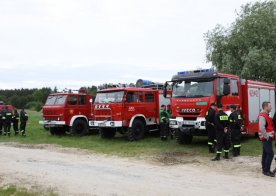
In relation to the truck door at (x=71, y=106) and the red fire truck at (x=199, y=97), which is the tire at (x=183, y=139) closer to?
the red fire truck at (x=199, y=97)

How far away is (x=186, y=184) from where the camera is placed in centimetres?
793

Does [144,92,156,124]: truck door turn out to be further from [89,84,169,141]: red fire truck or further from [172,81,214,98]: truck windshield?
[172,81,214,98]: truck windshield

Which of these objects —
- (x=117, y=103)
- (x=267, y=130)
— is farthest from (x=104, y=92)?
(x=267, y=130)

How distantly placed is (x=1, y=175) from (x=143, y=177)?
11.5ft

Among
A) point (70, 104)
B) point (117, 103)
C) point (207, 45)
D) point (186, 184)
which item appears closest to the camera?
point (186, 184)

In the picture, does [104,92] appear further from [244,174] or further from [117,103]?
[244,174]

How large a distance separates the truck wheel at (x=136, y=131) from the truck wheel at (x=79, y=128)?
13.4 ft

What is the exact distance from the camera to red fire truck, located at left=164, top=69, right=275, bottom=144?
1336 centimetres

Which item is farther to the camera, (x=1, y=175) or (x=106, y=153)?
(x=106, y=153)

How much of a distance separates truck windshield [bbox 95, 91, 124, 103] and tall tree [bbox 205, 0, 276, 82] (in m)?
10.1

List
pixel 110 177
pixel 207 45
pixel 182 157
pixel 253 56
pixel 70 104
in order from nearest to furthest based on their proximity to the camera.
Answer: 1. pixel 110 177
2. pixel 182 157
3. pixel 70 104
4. pixel 253 56
5. pixel 207 45

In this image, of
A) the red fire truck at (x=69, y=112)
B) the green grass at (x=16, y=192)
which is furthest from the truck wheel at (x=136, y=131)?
the green grass at (x=16, y=192)

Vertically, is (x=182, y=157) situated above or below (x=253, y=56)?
below

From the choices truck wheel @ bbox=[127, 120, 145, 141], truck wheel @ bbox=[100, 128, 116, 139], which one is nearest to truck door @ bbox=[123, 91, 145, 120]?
truck wheel @ bbox=[127, 120, 145, 141]
